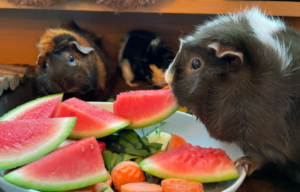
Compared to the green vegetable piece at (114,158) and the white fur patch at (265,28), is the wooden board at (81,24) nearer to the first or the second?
the white fur patch at (265,28)

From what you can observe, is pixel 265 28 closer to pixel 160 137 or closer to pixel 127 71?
pixel 160 137

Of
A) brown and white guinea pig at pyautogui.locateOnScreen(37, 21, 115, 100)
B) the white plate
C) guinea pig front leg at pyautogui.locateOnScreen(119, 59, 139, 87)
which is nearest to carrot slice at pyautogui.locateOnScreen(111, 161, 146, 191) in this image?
the white plate

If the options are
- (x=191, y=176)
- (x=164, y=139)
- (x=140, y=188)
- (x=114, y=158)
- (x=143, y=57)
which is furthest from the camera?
(x=143, y=57)

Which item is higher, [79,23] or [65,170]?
[79,23]

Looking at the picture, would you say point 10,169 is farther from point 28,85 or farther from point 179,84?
point 28,85

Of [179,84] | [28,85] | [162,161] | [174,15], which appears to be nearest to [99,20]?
[174,15]

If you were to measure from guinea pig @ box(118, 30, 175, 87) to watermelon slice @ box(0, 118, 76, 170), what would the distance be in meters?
1.36

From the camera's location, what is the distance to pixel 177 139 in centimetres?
109

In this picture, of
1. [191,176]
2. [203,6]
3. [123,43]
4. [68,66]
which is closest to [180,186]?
[191,176]

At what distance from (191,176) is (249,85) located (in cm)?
37

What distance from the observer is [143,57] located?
2283mm

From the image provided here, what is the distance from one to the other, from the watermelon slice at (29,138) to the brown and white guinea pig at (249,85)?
0.48m

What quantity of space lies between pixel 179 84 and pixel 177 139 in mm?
265

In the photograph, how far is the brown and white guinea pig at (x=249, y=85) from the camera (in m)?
0.82
